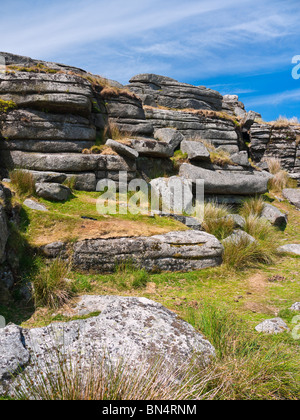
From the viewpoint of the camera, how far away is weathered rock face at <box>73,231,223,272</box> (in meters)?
8.30

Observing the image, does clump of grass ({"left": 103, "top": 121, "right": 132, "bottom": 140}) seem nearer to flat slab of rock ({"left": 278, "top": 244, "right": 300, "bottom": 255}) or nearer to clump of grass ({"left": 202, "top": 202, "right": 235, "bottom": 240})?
clump of grass ({"left": 202, "top": 202, "right": 235, "bottom": 240})

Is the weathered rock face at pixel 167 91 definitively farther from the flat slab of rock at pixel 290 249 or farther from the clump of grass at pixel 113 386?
the clump of grass at pixel 113 386

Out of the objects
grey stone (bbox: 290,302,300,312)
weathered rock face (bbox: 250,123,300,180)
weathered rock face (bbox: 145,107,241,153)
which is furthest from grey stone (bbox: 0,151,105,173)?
weathered rock face (bbox: 250,123,300,180)

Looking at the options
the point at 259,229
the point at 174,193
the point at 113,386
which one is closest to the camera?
the point at 113,386

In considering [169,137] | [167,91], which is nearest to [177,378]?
[169,137]

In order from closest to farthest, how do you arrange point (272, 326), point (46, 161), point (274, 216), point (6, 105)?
point (272, 326)
point (46, 161)
point (6, 105)
point (274, 216)

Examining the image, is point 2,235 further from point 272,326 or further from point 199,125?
point 199,125

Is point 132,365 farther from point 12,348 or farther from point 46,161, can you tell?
point 46,161

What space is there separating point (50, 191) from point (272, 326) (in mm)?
7602

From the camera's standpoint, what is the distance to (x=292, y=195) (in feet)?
60.9

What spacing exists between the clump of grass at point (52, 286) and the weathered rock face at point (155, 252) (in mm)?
889

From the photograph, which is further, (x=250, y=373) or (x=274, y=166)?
(x=274, y=166)

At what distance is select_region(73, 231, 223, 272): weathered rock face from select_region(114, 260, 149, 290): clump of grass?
16cm
